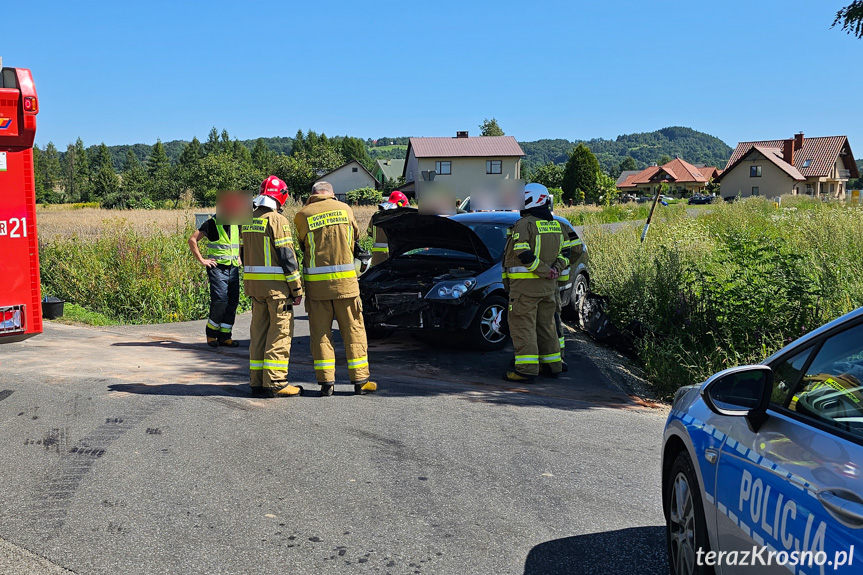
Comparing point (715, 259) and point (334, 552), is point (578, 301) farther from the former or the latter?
point (334, 552)

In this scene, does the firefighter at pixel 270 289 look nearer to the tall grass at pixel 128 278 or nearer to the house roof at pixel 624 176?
the tall grass at pixel 128 278

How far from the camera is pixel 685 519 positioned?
3.10 metres

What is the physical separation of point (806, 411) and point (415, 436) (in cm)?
352

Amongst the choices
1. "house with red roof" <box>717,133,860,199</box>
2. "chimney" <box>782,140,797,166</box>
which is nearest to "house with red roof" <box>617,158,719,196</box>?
"house with red roof" <box>717,133,860,199</box>

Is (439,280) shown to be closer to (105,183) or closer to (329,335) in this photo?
(329,335)

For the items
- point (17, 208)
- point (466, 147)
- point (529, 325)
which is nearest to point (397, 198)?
point (529, 325)

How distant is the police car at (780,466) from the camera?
201 centimetres

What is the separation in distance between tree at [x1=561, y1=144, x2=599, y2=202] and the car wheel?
70.2 metres

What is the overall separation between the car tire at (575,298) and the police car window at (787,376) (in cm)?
796

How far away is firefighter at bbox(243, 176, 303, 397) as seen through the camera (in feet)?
22.2

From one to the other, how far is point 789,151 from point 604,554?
302ft

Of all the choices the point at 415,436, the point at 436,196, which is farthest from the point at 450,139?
the point at 415,436

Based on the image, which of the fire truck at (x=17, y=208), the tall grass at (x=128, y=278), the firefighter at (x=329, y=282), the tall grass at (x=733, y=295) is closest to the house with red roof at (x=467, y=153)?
the tall grass at (x=128, y=278)

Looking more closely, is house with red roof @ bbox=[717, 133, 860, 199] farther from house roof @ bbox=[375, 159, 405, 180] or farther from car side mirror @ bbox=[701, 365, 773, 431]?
car side mirror @ bbox=[701, 365, 773, 431]
